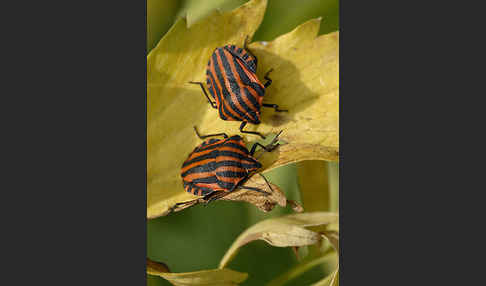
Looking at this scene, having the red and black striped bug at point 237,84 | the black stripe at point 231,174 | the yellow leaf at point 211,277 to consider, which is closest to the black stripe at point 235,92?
the red and black striped bug at point 237,84

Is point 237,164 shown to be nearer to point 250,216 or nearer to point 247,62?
point 250,216

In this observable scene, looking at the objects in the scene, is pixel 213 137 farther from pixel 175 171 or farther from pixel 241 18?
pixel 241 18

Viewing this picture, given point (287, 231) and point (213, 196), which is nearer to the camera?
point (287, 231)

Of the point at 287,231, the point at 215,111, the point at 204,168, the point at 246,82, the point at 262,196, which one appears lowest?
the point at 287,231

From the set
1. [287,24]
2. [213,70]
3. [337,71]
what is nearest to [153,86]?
[213,70]

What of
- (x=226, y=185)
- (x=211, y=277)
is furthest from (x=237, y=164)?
(x=211, y=277)

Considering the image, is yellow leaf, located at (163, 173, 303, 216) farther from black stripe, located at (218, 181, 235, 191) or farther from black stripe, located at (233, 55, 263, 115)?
black stripe, located at (233, 55, 263, 115)

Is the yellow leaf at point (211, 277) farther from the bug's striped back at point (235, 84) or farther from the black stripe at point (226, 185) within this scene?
the bug's striped back at point (235, 84)
